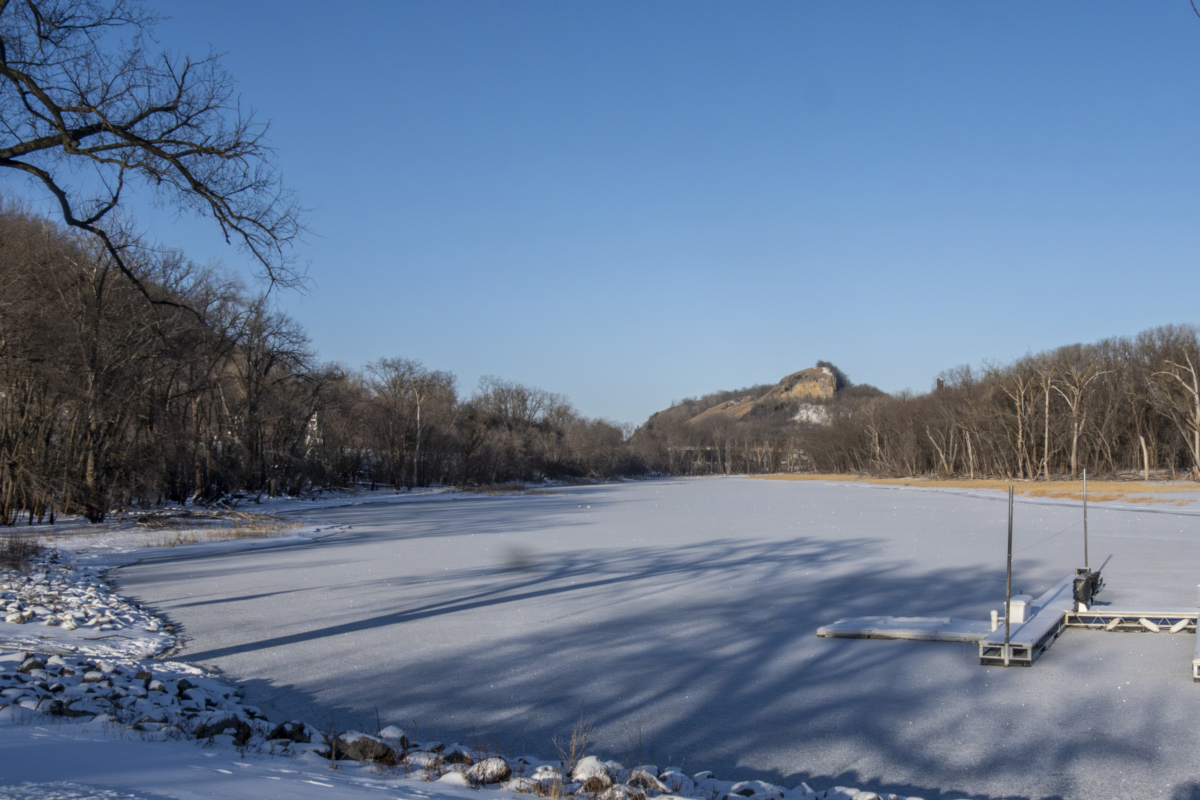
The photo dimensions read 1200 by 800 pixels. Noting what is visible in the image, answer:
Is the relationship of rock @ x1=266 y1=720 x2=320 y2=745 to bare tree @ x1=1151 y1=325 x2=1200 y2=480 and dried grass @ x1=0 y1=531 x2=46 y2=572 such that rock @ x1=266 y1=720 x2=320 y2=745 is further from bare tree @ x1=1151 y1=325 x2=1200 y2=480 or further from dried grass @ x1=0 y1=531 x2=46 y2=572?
bare tree @ x1=1151 y1=325 x2=1200 y2=480

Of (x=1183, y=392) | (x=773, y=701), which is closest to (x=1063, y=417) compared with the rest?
(x=1183, y=392)

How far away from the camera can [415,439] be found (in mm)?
53094

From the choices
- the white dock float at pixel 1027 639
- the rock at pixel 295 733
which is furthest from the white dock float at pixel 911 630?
the rock at pixel 295 733

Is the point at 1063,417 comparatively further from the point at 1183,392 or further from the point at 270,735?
the point at 270,735

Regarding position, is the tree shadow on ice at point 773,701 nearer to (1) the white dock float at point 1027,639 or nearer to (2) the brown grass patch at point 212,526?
(1) the white dock float at point 1027,639

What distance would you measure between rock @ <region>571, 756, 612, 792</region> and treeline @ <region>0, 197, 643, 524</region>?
7782mm

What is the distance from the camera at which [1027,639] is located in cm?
681

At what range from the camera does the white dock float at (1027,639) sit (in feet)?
22.2

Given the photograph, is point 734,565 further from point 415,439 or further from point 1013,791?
point 415,439

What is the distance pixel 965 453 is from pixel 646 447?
62733 millimetres

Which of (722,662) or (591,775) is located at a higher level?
(591,775)

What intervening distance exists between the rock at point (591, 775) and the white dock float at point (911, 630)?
4.47 m

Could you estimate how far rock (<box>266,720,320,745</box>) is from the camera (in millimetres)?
4445

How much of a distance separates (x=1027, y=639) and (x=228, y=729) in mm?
6382
